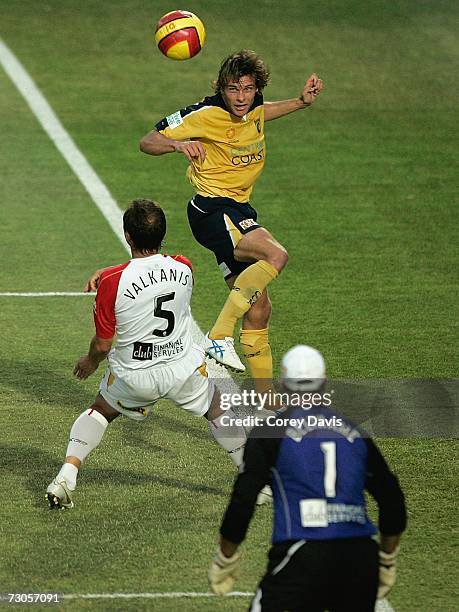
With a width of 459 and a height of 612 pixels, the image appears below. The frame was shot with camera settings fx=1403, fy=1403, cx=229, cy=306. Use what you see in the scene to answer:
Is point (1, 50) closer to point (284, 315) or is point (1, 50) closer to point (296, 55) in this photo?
point (296, 55)

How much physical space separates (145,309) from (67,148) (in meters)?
11.5

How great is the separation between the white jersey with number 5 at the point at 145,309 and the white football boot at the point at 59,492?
748 millimetres

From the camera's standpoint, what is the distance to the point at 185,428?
33.1ft

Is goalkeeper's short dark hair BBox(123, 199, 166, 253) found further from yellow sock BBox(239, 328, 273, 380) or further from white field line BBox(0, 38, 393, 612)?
white field line BBox(0, 38, 393, 612)

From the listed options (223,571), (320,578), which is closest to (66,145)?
(223,571)

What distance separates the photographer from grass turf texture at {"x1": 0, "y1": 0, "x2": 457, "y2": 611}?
8.10m

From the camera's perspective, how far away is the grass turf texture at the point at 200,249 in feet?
26.6

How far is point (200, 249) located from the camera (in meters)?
15.1

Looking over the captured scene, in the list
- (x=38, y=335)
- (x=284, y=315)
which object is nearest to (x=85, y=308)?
(x=38, y=335)

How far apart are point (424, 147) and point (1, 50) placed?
28.1 feet

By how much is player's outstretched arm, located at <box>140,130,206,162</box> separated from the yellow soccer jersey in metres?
0.17

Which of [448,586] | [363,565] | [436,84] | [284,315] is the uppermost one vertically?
[363,565]

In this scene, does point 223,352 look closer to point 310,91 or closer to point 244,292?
point 244,292

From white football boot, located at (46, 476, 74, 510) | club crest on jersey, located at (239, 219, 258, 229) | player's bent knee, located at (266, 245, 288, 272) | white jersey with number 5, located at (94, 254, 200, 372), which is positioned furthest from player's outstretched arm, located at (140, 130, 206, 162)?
white football boot, located at (46, 476, 74, 510)
